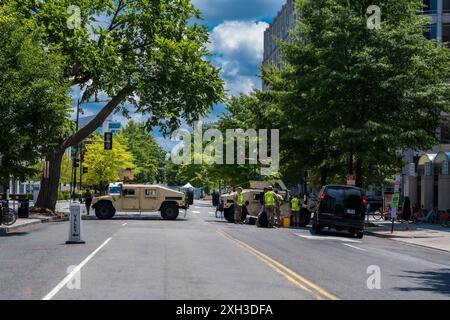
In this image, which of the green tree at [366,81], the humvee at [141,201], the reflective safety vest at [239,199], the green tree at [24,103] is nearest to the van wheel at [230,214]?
the reflective safety vest at [239,199]

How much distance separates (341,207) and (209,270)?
534 inches

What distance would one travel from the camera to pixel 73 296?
29.8 feet

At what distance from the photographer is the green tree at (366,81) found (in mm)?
32062

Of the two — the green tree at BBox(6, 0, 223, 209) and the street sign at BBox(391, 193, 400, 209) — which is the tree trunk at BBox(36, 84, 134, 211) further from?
the street sign at BBox(391, 193, 400, 209)

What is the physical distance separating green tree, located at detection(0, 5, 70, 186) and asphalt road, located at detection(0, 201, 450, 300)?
5022 millimetres

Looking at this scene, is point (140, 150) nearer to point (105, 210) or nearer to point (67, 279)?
point (105, 210)

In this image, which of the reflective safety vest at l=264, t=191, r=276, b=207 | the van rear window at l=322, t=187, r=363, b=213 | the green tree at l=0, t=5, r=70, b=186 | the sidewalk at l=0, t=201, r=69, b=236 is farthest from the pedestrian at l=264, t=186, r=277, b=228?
the sidewalk at l=0, t=201, r=69, b=236

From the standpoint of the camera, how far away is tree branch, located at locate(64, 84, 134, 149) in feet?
123

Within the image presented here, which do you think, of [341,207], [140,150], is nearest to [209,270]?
[341,207]

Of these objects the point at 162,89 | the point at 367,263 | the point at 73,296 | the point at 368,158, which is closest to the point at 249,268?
the point at 367,263

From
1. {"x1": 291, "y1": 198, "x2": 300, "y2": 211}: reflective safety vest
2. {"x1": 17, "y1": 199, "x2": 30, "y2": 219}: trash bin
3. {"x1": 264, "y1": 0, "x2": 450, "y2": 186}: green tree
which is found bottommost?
{"x1": 17, "y1": 199, "x2": 30, "y2": 219}: trash bin

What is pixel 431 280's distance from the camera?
41.8 feet

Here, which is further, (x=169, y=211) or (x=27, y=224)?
(x=169, y=211)

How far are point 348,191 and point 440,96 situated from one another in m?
10.6
